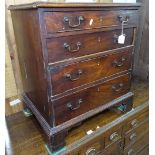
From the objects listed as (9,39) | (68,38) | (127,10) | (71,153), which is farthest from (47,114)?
(127,10)

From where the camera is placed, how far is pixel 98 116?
1.25 metres

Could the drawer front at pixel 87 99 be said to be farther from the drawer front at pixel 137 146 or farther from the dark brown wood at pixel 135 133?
the drawer front at pixel 137 146

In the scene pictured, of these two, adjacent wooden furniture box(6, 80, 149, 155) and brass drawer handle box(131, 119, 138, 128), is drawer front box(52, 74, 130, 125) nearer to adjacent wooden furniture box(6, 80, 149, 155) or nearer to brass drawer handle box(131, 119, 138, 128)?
adjacent wooden furniture box(6, 80, 149, 155)

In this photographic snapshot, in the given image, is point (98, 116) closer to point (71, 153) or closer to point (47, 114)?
point (71, 153)

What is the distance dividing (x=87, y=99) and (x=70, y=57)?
30 centimetres

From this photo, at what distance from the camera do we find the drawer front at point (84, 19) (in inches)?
28.8

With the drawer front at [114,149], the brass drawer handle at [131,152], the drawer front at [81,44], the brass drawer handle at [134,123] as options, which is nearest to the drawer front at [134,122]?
the brass drawer handle at [134,123]

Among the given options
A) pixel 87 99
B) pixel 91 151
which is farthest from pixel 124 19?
pixel 91 151

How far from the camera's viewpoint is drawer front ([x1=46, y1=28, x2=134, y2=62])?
778 mm

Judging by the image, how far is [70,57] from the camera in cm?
84

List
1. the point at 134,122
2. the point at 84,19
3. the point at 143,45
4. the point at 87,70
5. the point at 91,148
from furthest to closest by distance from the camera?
the point at 143,45 < the point at 134,122 < the point at 91,148 < the point at 87,70 < the point at 84,19

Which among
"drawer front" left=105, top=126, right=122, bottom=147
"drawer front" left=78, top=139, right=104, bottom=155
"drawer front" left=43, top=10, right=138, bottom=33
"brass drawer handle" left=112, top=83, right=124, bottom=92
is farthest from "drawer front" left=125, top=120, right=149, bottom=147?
"drawer front" left=43, top=10, right=138, bottom=33

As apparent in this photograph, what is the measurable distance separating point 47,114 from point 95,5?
62cm

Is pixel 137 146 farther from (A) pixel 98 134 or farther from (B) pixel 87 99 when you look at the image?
(B) pixel 87 99
